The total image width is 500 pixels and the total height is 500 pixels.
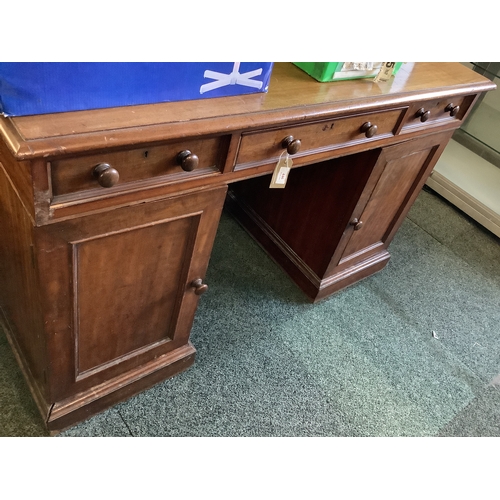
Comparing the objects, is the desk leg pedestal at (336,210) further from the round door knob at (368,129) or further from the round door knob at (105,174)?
the round door knob at (105,174)

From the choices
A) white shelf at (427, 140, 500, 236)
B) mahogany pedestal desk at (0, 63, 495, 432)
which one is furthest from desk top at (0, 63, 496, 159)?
white shelf at (427, 140, 500, 236)

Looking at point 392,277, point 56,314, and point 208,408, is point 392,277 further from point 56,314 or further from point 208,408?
point 56,314

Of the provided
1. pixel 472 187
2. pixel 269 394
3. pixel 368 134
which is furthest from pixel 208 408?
pixel 472 187

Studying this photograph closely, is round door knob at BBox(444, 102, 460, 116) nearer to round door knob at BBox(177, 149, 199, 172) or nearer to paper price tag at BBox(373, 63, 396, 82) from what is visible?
paper price tag at BBox(373, 63, 396, 82)

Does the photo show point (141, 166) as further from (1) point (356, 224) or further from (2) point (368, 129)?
(1) point (356, 224)

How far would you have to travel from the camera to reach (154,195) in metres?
0.82

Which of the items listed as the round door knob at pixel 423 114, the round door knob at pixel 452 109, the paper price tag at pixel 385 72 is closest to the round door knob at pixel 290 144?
the paper price tag at pixel 385 72

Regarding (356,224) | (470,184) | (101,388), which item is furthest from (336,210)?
(470,184)

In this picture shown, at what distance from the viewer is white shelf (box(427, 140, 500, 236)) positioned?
2.20 metres

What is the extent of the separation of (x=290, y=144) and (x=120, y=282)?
1.47 feet

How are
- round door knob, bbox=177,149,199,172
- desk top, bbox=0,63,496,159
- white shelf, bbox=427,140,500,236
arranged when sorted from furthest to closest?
white shelf, bbox=427,140,500,236 < round door knob, bbox=177,149,199,172 < desk top, bbox=0,63,496,159

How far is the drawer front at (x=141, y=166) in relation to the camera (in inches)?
27.4

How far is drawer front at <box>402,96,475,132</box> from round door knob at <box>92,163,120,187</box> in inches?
32.2
